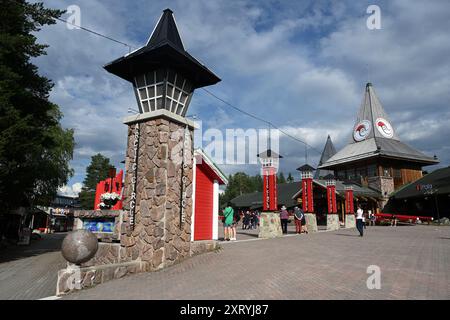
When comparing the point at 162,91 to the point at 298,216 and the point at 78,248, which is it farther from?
the point at 298,216

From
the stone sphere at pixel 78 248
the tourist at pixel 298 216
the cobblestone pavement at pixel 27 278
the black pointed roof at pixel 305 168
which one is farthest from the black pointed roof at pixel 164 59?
the black pointed roof at pixel 305 168

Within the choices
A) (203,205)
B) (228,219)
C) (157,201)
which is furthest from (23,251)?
(157,201)

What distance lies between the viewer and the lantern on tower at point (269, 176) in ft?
54.5

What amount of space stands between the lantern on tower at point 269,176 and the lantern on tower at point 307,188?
3.49 metres

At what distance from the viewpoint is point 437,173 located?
32.0 m

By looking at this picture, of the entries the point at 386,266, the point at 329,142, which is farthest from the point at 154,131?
the point at 329,142

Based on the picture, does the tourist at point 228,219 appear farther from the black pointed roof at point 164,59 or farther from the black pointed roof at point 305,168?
the black pointed roof at point 305,168

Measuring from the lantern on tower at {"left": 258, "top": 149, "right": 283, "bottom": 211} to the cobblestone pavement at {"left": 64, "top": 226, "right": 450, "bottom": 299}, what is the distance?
7.20m

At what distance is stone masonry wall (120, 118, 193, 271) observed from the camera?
800 centimetres

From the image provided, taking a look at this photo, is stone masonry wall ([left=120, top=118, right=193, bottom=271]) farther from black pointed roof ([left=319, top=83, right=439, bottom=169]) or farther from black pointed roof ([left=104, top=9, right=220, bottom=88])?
black pointed roof ([left=319, top=83, right=439, bottom=169])
